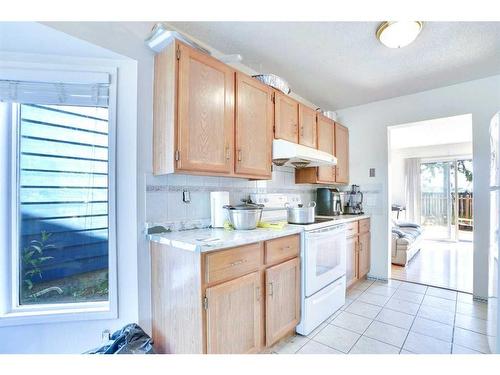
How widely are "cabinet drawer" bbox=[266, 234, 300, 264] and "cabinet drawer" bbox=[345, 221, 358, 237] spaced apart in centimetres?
103

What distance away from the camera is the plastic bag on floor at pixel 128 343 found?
1305 millimetres

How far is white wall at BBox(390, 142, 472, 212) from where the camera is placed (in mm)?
5266

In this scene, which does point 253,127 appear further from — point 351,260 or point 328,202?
point 351,260

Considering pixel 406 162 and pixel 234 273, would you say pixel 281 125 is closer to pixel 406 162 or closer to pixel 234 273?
pixel 234 273

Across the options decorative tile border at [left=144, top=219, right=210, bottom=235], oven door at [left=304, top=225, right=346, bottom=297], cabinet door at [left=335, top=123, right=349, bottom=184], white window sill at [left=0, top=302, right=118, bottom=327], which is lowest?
white window sill at [left=0, top=302, right=118, bottom=327]

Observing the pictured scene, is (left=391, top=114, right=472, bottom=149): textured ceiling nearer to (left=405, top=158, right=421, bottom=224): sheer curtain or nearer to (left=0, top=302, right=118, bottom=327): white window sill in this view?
(left=405, top=158, right=421, bottom=224): sheer curtain

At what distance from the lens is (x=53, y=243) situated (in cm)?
150

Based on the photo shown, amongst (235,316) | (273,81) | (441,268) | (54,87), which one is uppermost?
(273,81)

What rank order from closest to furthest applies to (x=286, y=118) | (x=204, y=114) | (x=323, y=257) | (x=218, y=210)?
(x=204, y=114) < (x=218, y=210) < (x=323, y=257) < (x=286, y=118)

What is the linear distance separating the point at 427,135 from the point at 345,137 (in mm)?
2686

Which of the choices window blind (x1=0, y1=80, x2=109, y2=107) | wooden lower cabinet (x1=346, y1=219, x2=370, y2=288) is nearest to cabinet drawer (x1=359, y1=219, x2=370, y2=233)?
wooden lower cabinet (x1=346, y1=219, x2=370, y2=288)

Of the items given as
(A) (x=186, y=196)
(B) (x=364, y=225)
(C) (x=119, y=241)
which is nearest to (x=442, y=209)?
(B) (x=364, y=225)

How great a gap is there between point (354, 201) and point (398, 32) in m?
2.13

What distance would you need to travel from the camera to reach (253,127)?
1926 mm
